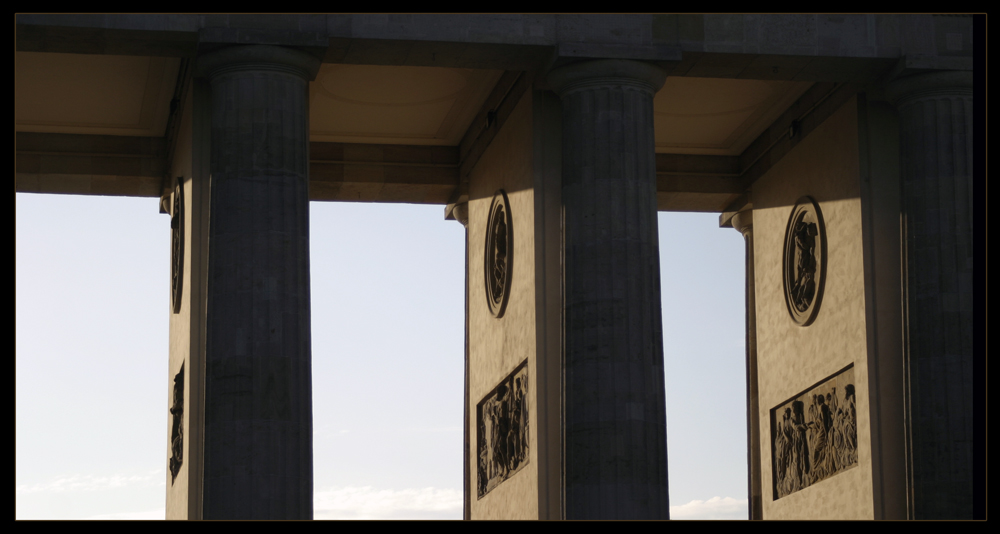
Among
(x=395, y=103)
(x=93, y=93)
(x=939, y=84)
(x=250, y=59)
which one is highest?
(x=395, y=103)

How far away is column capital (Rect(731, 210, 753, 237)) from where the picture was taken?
36.5m

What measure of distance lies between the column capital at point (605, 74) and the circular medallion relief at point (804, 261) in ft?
21.2

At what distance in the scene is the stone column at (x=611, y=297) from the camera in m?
25.2

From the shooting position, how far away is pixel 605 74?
27000 millimetres

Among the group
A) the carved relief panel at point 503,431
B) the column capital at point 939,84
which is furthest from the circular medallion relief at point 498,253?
the column capital at point 939,84

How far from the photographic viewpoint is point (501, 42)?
2691 cm

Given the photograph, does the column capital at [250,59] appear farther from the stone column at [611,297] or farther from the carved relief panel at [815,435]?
the carved relief panel at [815,435]

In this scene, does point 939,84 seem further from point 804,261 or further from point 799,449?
point 799,449

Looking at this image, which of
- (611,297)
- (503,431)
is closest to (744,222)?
(503,431)

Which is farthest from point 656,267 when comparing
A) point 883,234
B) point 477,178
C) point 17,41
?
point 17,41

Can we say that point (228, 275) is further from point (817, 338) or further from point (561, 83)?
point (817, 338)

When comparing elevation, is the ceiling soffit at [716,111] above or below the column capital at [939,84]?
above

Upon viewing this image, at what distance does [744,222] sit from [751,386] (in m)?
3.73

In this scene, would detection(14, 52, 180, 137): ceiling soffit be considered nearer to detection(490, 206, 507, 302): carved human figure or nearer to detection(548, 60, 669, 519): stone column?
detection(490, 206, 507, 302): carved human figure
